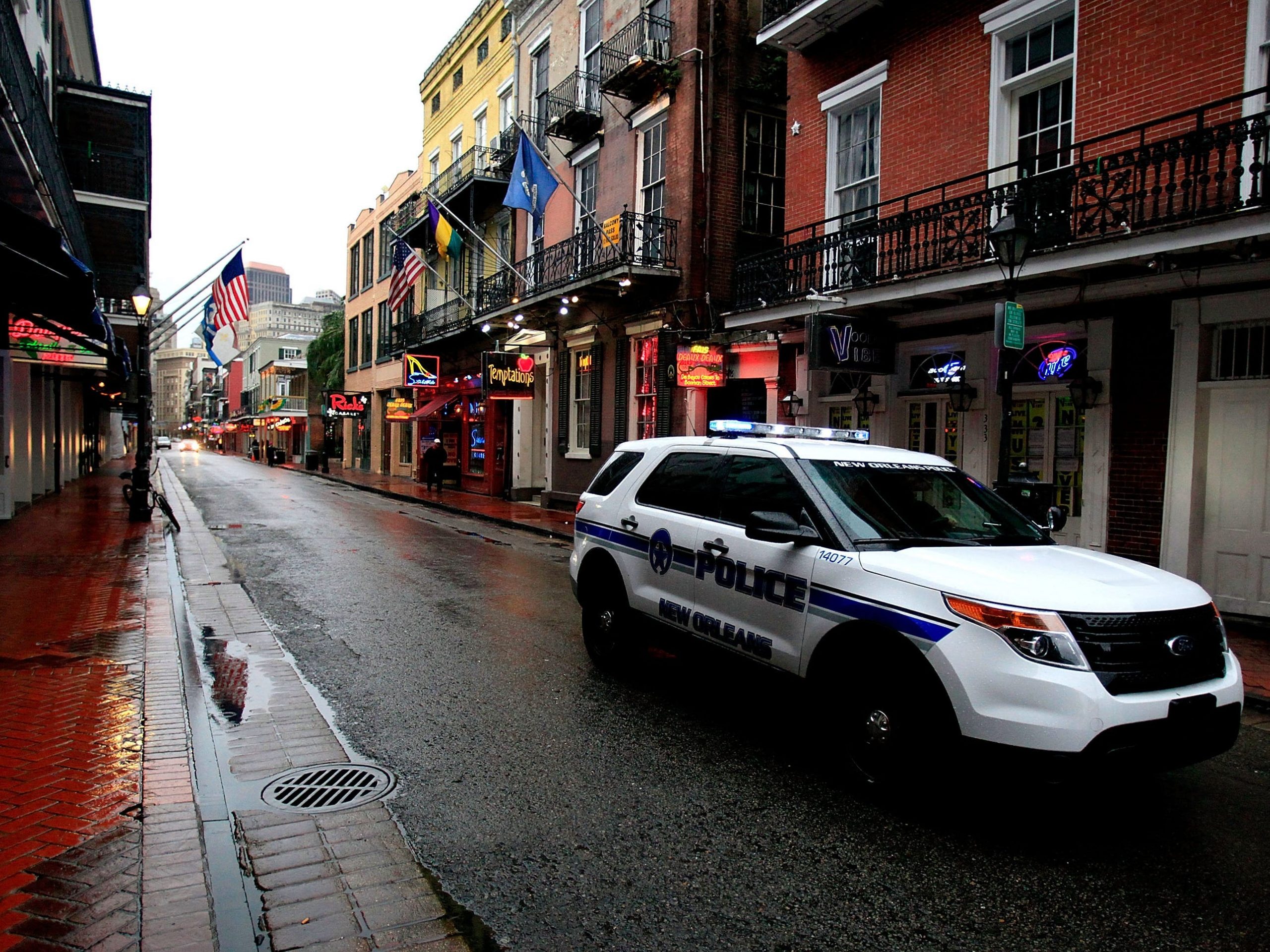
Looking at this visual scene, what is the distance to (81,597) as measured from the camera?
8.79 meters

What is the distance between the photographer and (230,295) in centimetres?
1983

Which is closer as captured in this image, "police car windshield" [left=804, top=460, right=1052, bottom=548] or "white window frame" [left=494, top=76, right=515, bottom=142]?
"police car windshield" [left=804, top=460, right=1052, bottom=548]

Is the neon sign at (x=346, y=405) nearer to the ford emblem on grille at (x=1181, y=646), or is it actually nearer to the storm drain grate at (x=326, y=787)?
the storm drain grate at (x=326, y=787)

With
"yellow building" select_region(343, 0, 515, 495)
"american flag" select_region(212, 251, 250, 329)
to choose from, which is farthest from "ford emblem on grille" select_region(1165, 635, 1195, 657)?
"american flag" select_region(212, 251, 250, 329)

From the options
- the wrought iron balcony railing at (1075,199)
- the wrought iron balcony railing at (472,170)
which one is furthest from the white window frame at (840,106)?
the wrought iron balcony railing at (472,170)

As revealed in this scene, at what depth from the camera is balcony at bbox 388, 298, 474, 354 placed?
26953mm

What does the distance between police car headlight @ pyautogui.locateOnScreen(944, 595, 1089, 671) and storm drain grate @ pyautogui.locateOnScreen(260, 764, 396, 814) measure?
3198 millimetres

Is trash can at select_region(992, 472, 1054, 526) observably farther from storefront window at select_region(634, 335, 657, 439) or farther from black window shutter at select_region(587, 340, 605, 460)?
black window shutter at select_region(587, 340, 605, 460)

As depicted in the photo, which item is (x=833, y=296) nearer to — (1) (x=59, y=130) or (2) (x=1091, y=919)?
(2) (x=1091, y=919)

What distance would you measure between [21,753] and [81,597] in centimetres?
491

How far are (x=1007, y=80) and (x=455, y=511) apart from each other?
15.5m

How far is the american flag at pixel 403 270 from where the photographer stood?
22.8 metres

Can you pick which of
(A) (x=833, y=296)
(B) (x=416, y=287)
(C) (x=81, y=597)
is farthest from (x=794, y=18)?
(B) (x=416, y=287)

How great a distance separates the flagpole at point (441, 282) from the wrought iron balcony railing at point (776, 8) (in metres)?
11.5
